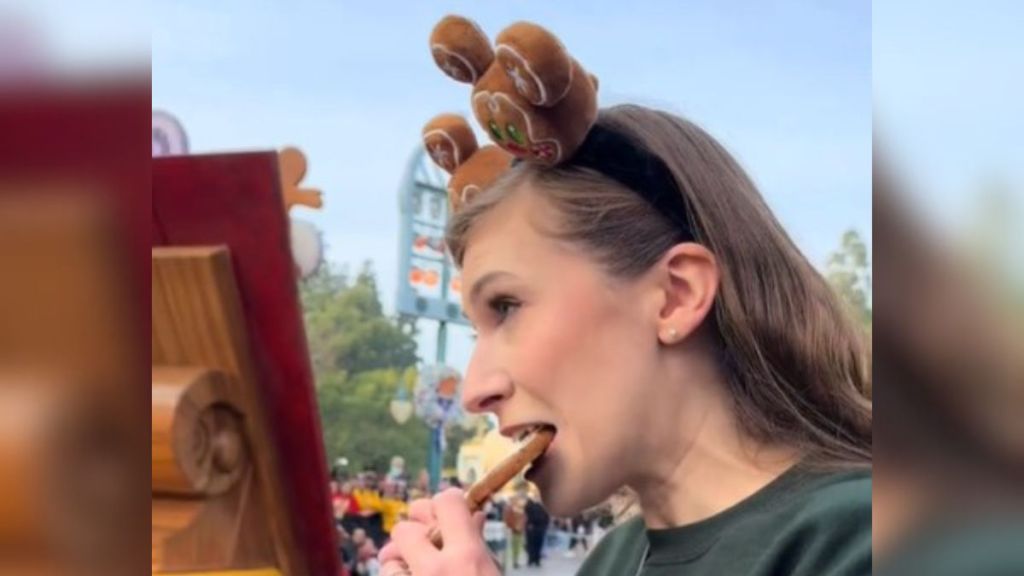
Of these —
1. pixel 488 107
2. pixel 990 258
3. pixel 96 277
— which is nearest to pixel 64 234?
pixel 96 277

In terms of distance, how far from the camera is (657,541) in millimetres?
681

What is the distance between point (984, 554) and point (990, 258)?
4.4 inches

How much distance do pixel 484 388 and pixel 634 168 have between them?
0.15 meters

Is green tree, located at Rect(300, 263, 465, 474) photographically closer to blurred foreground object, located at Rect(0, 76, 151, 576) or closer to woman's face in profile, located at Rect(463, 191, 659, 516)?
woman's face in profile, located at Rect(463, 191, 659, 516)

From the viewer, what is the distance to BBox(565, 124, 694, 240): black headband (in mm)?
659

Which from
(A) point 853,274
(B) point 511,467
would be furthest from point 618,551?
(A) point 853,274

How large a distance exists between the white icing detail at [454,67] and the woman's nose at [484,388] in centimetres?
16

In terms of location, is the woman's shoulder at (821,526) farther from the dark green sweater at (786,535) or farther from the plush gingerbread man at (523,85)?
the plush gingerbread man at (523,85)

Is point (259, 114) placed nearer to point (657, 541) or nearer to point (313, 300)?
point (313, 300)

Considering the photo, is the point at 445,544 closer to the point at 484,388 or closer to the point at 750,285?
the point at 484,388

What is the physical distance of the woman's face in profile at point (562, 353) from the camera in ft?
2.13

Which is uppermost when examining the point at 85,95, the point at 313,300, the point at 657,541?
the point at 85,95

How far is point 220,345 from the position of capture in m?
0.70

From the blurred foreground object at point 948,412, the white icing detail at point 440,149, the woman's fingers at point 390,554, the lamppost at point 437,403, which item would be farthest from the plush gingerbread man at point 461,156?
the blurred foreground object at point 948,412
